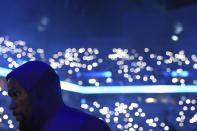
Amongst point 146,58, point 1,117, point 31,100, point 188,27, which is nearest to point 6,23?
point 1,117

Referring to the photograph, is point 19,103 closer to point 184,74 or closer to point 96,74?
point 184,74

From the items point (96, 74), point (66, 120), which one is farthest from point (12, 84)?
point (96, 74)

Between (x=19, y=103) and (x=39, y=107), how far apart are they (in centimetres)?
6

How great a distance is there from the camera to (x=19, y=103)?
1.04 meters

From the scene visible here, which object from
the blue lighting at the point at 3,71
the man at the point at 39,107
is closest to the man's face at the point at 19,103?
the man at the point at 39,107

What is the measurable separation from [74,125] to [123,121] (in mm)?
6058

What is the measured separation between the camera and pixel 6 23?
6.16 m

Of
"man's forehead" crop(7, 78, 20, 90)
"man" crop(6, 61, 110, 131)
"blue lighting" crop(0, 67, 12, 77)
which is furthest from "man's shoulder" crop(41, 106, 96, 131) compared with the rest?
"blue lighting" crop(0, 67, 12, 77)

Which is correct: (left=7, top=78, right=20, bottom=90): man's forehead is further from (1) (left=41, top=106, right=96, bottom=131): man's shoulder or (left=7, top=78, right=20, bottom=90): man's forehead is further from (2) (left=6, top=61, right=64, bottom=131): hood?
(1) (left=41, top=106, right=96, bottom=131): man's shoulder

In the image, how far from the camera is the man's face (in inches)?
40.9

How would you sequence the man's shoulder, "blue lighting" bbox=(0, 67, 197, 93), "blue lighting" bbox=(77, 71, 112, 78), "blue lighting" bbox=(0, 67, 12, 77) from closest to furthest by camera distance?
the man's shoulder → "blue lighting" bbox=(0, 67, 12, 77) → "blue lighting" bbox=(0, 67, 197, 93) → "blue lighting" bbox=(77, 71, 112, 78)

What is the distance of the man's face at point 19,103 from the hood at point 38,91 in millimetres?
12

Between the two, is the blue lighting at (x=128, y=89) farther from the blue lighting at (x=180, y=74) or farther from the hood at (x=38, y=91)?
the hood at (x=38, y=91)

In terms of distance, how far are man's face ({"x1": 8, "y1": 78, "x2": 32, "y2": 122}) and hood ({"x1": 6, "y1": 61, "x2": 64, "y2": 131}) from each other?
1 centimetres
